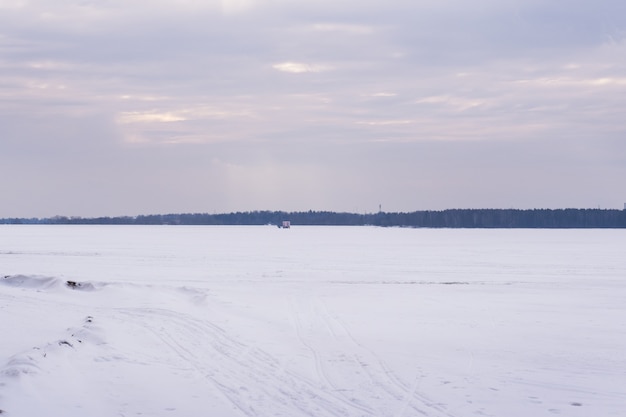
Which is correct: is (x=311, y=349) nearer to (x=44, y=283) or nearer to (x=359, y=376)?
(x=359, y=376)

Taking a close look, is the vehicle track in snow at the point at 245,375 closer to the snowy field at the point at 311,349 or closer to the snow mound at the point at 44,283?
the snowy field at the point at 311,349

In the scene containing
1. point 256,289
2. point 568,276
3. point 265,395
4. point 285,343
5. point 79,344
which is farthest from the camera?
point 568,276

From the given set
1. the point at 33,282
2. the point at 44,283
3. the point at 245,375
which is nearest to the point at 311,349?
the point at 245,375

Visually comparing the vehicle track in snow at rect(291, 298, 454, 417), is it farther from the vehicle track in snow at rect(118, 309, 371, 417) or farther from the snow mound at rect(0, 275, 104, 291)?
the snow mound at rect(0, 275, 104, 291)

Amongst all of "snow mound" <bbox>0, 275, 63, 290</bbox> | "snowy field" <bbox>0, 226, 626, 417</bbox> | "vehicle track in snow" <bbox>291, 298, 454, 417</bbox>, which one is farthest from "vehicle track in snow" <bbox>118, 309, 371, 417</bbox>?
"snow mound" <bbox>0, 275, 63, 290</bbox>

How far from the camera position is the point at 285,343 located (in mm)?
13180

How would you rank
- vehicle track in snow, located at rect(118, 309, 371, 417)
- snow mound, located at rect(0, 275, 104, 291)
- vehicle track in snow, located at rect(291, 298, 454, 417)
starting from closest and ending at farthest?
1. vehicle track in snow, located at rect(118, 309, 371, 417)
2. vehicle track in snow, located at rect(291, 298, 454, 417)
3. snow mound, located at rect(0, 275, 104, 291)

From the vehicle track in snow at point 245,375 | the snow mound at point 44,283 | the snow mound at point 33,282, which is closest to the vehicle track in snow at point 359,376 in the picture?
the vehicle track in snow at point 245,375

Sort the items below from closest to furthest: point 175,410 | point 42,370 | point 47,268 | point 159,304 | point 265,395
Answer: point 175,410
point 265,395
point 42,370
point 159,304
point 47,268

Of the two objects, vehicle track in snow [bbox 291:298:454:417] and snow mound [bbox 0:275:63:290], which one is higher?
snow mound [bbox 0:275:63:290]

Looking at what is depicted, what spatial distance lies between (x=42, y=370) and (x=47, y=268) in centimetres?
2474

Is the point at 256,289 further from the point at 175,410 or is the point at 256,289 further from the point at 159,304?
the point at 175,410

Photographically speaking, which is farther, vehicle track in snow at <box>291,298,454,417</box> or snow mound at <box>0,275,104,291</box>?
snow mound at <box>0,275,104,291</box>

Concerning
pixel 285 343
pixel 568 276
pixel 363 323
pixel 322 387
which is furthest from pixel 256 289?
pixel 322 387
